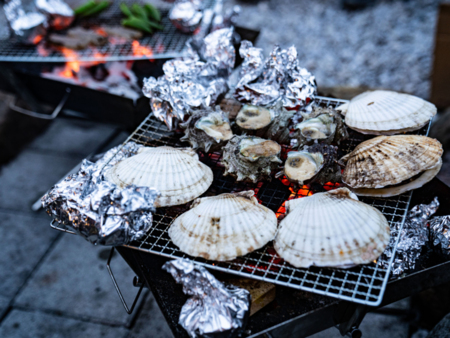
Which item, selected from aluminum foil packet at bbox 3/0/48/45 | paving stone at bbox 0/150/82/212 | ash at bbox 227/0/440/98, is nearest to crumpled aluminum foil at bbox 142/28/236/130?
aluminum foil packet at bbox 3/0/48/45

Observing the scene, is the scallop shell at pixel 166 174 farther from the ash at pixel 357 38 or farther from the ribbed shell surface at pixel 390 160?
the ash at pixel 357 38

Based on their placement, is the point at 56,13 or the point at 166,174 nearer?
the point at 166,174

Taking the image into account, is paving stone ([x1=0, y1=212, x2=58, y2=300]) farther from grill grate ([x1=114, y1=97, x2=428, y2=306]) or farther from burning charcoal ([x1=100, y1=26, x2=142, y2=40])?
burning charcoal ([x1=100, y1=26, x2=142, y2=40])

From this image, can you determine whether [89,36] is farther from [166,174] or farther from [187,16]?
[166,174]

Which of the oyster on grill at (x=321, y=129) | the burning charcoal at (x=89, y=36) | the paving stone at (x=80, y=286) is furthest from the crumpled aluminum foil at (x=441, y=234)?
the burning charcoal at (x=89, y=36)

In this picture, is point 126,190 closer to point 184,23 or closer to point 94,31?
point 184,23

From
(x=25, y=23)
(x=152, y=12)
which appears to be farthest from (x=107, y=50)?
(x=25, y=23)

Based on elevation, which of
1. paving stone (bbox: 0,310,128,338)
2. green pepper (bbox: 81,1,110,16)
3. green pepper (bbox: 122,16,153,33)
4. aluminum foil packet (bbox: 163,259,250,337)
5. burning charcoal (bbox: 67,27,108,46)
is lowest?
paving stone (bbox: 0,310,128,338)
